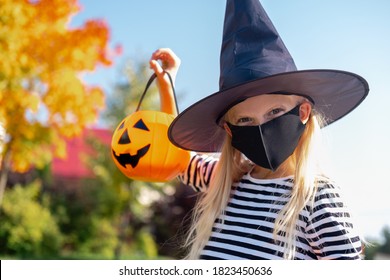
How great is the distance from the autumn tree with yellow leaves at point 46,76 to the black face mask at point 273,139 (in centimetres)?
551

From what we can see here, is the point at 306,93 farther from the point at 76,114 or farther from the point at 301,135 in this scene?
the point at 76,114

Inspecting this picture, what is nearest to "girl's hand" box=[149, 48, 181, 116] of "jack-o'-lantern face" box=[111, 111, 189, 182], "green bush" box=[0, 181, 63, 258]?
"jack-o'-lantern face" box=[111, 111, 189, 182]

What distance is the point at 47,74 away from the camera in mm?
7543

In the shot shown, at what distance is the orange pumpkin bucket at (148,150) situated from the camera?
210 cm

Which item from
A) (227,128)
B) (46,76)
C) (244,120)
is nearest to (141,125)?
(227,128)

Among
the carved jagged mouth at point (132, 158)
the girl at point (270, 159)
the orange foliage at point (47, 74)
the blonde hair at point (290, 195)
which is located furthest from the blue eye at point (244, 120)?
the orange foliage at point (47, 74)

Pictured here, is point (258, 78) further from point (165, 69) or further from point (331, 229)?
point (165, 69)

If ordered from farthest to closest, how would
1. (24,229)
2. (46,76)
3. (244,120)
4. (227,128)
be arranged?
(24,229) < (46,76) < (227,128) < (244,120)

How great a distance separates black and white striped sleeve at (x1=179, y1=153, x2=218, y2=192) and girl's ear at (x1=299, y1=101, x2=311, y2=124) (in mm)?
471

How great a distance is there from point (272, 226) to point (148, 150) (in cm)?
69

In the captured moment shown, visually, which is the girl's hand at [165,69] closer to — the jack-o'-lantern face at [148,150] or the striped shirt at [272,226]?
the jack-o'-lantern face at [148,150]

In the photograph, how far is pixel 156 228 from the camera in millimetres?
13117
